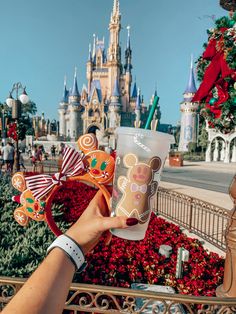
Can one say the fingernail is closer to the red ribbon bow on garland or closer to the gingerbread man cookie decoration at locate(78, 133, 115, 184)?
the gingerbread man cookie decoration at locate(78, 133, 115, 184)

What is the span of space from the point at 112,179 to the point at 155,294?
51.6 inches

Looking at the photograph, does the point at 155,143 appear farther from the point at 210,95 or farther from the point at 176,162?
the point at 176,162

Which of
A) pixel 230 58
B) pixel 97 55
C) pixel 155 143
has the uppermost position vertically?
pixel 97 55

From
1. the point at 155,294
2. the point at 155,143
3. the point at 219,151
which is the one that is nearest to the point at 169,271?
the point at 155,294

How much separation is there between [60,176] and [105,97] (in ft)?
243

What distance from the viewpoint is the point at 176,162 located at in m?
28.6

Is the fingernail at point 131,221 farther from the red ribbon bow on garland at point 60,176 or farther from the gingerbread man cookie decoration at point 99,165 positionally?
the red ribbon bow on garland at point 60,176

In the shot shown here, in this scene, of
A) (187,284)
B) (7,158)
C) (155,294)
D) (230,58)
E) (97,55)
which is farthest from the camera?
(97,55)

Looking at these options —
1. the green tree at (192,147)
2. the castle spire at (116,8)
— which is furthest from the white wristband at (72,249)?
the castle spire at (116,8)

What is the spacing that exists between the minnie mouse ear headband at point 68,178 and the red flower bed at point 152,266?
261 centimetres

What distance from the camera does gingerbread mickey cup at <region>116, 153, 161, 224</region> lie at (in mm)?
1305

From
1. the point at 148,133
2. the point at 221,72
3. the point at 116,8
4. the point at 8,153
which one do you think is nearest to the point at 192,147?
the point at 8,153

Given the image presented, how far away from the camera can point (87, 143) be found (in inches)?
62.5

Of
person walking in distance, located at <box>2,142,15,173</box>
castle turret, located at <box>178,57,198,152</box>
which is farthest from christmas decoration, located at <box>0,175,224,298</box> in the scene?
castle turret, located at <box>178,57,198,152</box>
